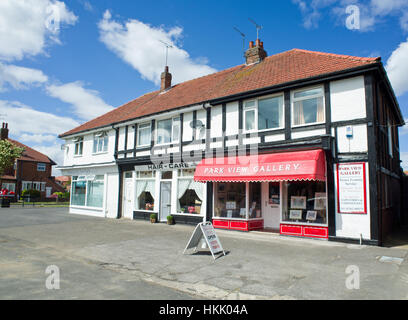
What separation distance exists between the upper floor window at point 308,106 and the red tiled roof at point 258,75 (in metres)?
0.65

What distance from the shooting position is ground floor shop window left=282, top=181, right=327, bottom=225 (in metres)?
10.9

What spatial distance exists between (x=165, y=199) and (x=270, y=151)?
691 cm

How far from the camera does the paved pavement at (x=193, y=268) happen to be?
534cm

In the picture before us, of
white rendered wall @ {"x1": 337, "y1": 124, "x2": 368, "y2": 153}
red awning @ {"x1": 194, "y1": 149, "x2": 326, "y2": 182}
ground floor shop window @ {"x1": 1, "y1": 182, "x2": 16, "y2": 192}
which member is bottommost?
ground floor shop window @ {"x1": 1, "y1": 182, "x2": 16, "y2": 192}

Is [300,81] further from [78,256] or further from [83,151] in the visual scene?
[83,151]

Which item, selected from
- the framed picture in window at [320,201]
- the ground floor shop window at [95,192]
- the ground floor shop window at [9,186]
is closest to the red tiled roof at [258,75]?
the framed picture in window at [320,201]

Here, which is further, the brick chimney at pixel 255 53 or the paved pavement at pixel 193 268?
the brick chimney at pixel 255 53

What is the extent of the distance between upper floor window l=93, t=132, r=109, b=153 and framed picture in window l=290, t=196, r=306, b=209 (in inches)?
522

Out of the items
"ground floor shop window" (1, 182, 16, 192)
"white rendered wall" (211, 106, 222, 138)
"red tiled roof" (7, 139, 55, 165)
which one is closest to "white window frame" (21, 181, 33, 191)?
"ground floor shop window" (1, 182, 16, 192)

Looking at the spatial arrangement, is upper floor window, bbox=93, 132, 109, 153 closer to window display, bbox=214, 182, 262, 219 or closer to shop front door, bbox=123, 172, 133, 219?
shop front door, bbox=123, 172, 133, 219

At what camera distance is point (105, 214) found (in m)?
19.2

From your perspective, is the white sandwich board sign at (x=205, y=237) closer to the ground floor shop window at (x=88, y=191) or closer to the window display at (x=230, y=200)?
the window display at (x=230, y=200)
